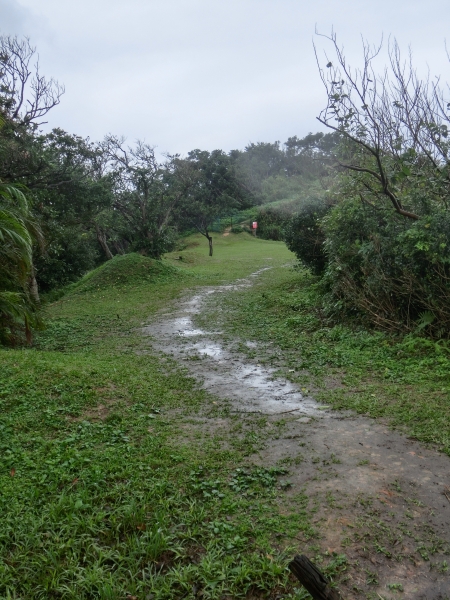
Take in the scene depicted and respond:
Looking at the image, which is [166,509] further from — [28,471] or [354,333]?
[354,333]

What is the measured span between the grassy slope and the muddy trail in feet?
0.74

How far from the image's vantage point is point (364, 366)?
6414 millimetres

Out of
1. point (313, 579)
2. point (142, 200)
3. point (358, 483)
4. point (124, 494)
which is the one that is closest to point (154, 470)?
point (124, 494)

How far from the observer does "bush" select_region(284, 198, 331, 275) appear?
13805mm

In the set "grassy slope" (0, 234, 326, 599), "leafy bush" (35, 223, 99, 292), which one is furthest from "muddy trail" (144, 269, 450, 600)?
"leafy bush" (35, 223, 99, 292)

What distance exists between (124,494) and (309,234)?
11.5 metres

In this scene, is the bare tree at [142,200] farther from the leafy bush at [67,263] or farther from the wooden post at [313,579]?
the wooden post at [313,579]

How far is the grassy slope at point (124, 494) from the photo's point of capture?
103 inches

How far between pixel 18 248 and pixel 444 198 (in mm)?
6631

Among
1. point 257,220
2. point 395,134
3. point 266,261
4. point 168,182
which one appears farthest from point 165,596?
point 257,220

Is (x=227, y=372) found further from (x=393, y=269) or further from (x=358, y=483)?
(x=358, y=483)

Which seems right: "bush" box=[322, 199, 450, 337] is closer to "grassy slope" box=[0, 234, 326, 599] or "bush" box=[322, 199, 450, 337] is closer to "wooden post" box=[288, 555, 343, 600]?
"grassy slope" box=[0, 234, 326, 599]

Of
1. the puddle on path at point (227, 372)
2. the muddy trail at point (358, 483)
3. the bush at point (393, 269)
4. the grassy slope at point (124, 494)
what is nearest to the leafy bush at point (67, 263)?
the puddle on path at point (227, 372)

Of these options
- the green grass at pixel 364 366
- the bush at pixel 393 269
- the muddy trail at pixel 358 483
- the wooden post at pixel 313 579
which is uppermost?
the bush at pixel 393 269
